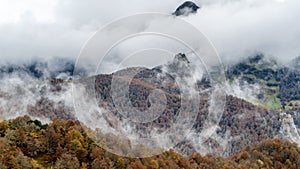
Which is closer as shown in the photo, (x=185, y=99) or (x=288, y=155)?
(x=185, y=99)

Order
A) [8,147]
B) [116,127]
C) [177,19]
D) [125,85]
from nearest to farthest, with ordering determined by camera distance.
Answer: [177,19] → [125,85] → [116,127] → [8,147]

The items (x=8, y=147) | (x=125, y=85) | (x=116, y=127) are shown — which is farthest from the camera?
(x=8, y=147)

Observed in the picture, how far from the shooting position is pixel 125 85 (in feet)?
129

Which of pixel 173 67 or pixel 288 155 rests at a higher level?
pixel 173 67

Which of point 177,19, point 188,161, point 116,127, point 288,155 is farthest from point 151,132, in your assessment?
point 288,155

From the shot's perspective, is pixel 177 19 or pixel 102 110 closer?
pixel 177 19

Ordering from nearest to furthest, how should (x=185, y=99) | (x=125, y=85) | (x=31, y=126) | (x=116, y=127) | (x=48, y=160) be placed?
1. (x=125, y=85)
2. (x=185, y=99)
3. (x=116, y=127)
4. (x=48, y=160)
5. (x=31, y=126)

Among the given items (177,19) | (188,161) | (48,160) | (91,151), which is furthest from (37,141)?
(177,19)

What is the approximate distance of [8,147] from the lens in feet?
283

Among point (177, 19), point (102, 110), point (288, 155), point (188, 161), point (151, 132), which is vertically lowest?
point (288, 155)

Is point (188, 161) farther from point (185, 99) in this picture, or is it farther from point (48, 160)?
point (185, 99)

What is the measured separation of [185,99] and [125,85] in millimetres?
8665

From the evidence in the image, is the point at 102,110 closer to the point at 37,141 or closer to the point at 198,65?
the point at 198,65

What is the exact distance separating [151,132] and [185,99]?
1037 centimetres
